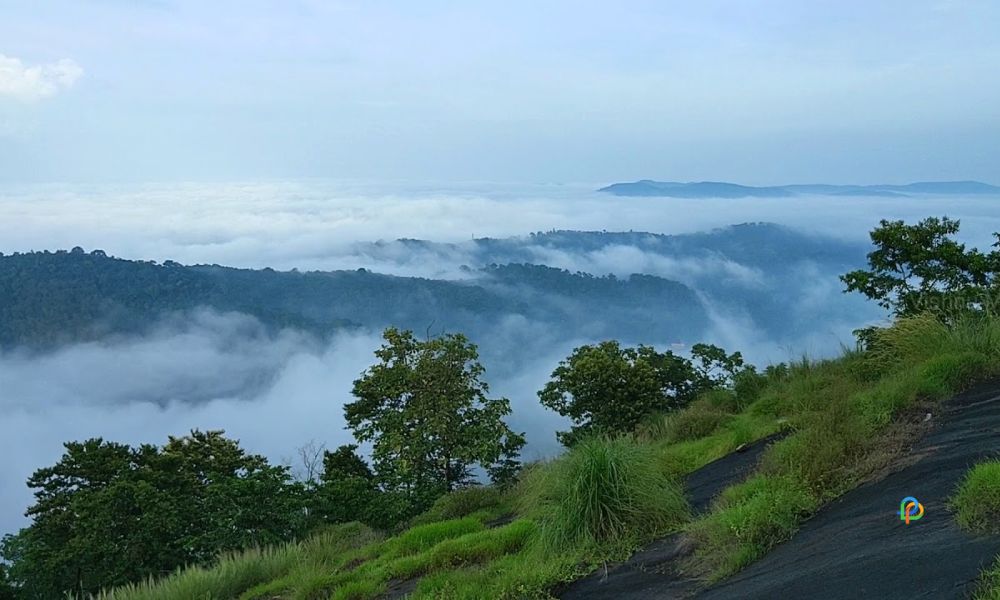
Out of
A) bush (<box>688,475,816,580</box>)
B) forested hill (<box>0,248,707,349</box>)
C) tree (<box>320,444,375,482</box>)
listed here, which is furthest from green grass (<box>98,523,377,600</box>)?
forested hill (<box>0,248,707,349</box>)

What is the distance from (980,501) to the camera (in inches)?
156

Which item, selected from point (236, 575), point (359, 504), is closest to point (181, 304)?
point (359, 504)

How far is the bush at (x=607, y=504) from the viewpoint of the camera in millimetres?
5984

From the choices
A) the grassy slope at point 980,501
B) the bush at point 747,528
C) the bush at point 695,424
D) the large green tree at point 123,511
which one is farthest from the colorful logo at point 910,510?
the large green tree at point 123,511

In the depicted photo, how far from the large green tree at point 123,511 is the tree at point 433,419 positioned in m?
2.36

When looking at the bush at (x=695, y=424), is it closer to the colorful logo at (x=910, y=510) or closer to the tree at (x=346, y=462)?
the colorful logo at (x=910, y=510)

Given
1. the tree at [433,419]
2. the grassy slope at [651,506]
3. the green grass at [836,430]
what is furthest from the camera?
the tree at [433,419]

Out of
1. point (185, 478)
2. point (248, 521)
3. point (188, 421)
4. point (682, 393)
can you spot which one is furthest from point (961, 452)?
point (188, 421)

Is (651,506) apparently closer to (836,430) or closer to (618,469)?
(618,469)

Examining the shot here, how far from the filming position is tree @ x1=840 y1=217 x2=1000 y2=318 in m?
12.9

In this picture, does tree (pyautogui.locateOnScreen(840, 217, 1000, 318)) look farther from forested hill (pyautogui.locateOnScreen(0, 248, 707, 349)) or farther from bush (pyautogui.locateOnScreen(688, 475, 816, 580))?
forested hill (pyautogui.locateOnScreen(0, 248, 707, 349))

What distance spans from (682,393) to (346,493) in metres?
10.3

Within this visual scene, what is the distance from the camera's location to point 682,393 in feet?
67.9

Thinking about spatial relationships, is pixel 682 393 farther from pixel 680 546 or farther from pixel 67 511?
pixel 67 511
